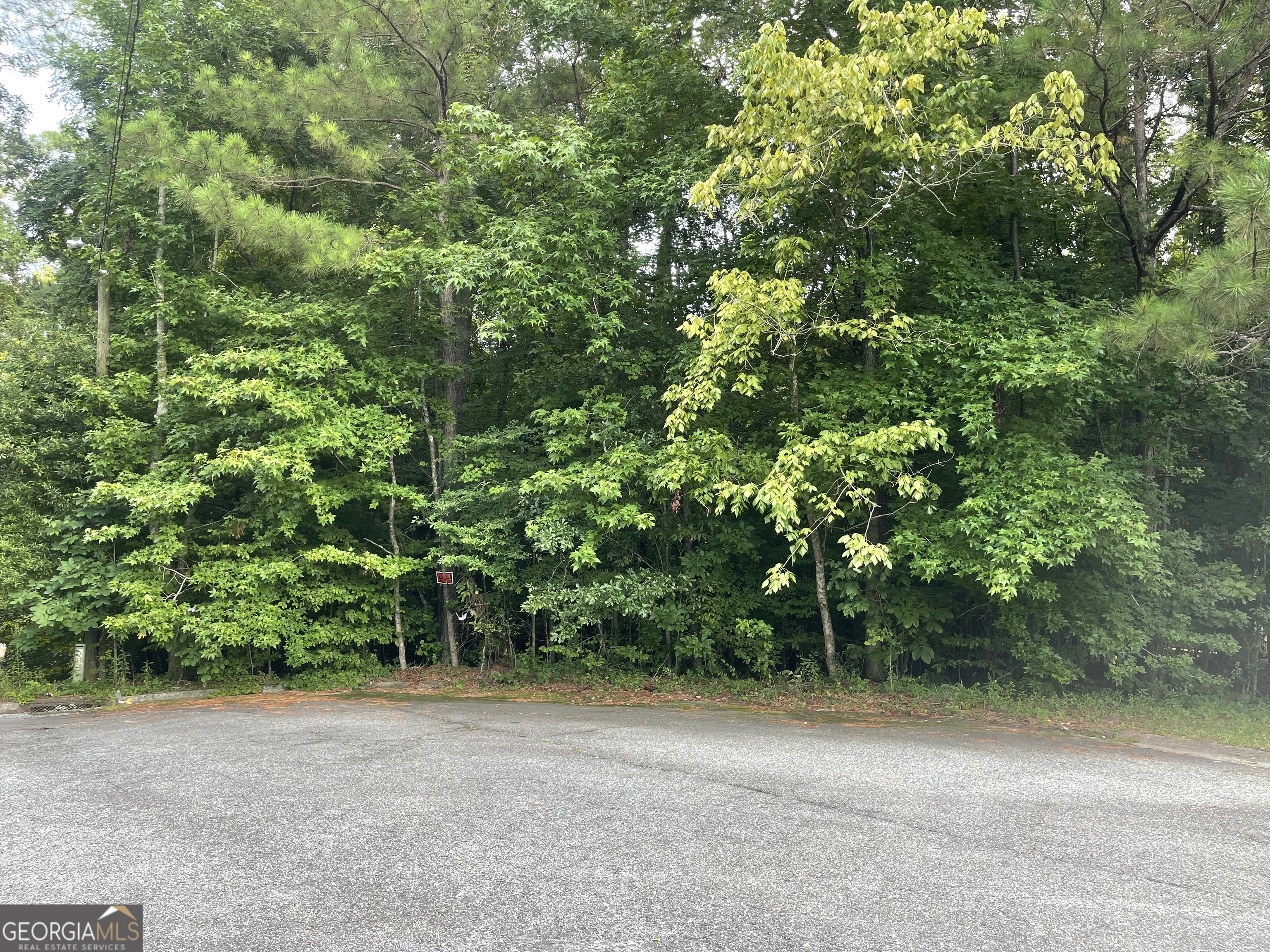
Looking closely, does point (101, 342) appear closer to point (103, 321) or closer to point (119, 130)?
point (103, 321)

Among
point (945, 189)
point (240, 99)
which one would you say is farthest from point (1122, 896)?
point (240, 99)

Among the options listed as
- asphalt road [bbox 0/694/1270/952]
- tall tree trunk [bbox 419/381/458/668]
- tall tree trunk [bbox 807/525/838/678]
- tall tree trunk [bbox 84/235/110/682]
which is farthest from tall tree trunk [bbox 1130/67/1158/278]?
tall tree trunk [bbox 84/235/110/682]

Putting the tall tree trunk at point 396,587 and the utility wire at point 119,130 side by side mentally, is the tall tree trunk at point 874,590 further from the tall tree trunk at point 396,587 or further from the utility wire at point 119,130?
the utility wire at point 119,130

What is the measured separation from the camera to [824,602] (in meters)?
8.79

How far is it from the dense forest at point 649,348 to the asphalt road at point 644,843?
7.67ft

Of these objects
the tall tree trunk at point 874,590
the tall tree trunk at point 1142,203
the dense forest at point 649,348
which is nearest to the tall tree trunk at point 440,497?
the dense forest at point 649,348

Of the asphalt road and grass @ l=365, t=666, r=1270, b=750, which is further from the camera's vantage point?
grass @ l=365, t=666, r=1270, b=750

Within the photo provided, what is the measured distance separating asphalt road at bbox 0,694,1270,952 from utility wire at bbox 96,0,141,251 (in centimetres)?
728

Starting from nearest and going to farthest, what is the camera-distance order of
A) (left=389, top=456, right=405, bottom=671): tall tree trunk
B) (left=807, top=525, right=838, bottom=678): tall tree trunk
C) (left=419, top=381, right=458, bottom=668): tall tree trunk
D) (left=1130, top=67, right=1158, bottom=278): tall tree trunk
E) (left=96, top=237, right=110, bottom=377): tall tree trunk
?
(left=1130, top=67, right=1158, bottom=278): tall tree trunk < (left=807, top=525, right=838, bottom=678): tall tree trunk < (left=96, top=237, right=110, bottom=377): tall tree trunk < (left=389, top=456, right=405, bottom=671): tall tree trunk < (left=419, top=381, right=458, bottom=668): tall tree trunk

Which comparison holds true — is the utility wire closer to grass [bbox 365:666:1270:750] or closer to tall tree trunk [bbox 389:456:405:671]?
tall tree trunk [bbox 389:456:405:671]

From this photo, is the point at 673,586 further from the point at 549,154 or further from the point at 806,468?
the point at 549,154

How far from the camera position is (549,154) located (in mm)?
9086

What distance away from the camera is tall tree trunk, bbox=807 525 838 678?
28.4 ft

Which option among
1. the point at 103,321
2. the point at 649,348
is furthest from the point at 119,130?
the point at 649,348
